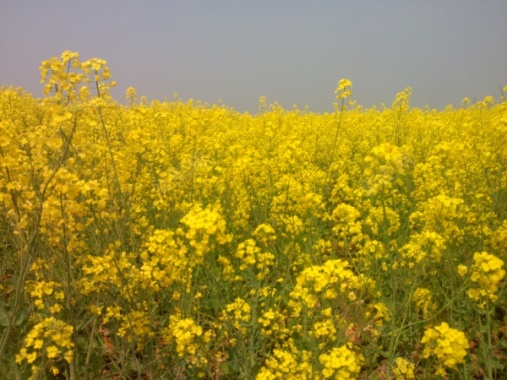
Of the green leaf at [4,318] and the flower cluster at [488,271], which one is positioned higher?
the flower cluster at [488,271]

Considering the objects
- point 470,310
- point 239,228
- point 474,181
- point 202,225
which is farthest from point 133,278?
point 474,181

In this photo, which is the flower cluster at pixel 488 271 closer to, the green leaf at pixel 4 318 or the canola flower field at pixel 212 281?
the canola flower field at pixel 212 281

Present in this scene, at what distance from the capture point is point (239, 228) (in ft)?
11.4

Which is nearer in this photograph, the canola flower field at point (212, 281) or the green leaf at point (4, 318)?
the canola flower field at point (212, 281)

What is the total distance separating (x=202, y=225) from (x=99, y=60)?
3.41 feet

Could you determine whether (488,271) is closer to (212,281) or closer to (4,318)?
(212,281)

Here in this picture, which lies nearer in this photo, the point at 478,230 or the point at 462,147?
the point at 478,230

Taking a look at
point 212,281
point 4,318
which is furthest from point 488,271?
point 4,318

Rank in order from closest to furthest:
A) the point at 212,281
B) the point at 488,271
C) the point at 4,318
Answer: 1. the point at 488,271
2. the point at 4,318
3. the point at 212,281

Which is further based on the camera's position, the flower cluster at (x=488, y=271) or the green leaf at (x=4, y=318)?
the green leaf at (x=4, y=318)

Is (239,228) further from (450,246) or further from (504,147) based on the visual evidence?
(504,147)

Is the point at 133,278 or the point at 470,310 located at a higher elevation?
the point at 133,278

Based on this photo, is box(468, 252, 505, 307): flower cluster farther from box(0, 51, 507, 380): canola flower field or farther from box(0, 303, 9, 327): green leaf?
box(0, 303, 9, 327): green leaf

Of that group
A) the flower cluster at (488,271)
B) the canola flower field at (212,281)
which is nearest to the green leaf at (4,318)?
the canola flower field at (212,281)
